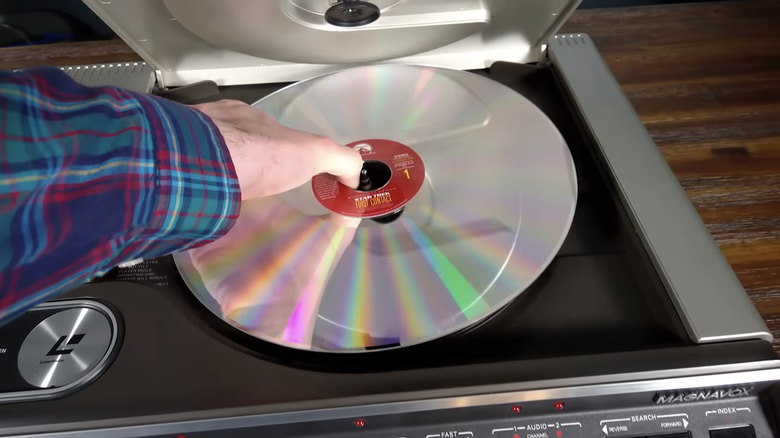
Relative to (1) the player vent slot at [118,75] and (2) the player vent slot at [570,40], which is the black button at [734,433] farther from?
(1) the player vent slot at [118,75]

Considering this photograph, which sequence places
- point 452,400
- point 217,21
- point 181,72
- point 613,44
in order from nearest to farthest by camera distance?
point 452,400 < point 217,21 < point 181,72 < point 613,44

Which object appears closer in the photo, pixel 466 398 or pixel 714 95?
pixel 466 398

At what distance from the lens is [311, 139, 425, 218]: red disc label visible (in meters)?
0.77

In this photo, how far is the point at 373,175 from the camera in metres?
0.83

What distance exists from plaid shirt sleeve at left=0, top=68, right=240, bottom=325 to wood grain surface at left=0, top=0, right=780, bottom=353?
2.32 feet

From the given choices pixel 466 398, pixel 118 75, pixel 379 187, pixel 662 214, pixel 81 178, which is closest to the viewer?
pixel 81 178

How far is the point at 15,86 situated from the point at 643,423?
613 millimetres

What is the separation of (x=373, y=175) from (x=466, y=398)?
378 mm

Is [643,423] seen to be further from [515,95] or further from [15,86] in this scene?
[15,86]

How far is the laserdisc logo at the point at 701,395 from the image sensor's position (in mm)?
565

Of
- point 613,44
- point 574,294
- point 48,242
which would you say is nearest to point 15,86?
point 48,242

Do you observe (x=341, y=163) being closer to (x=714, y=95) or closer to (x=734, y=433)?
(x=734, y=433)

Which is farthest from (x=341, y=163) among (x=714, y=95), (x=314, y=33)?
(x=714, y=95)

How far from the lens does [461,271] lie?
26.1 inches
